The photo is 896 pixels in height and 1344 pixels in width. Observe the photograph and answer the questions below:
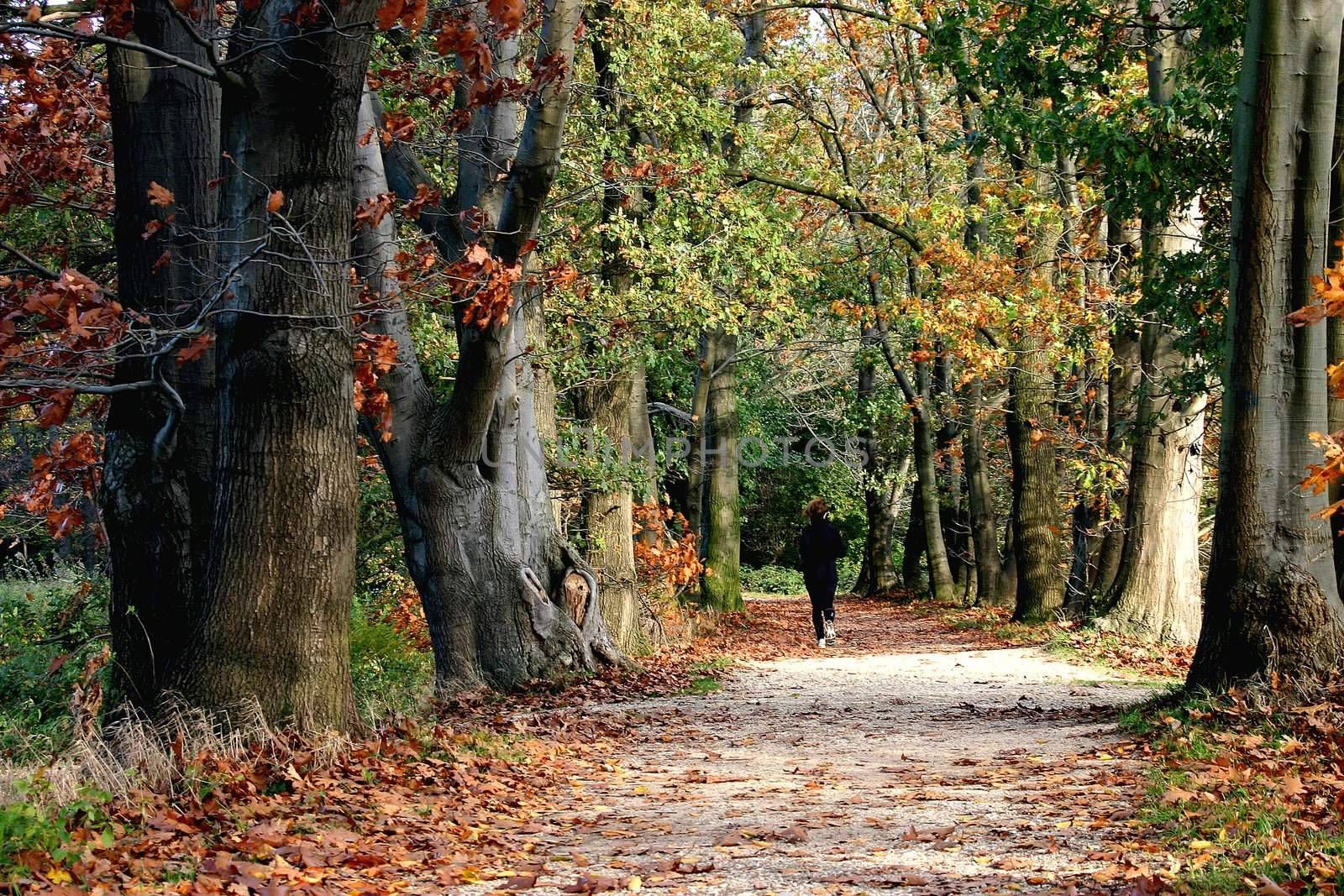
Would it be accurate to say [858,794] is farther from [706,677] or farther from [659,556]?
[659,556]

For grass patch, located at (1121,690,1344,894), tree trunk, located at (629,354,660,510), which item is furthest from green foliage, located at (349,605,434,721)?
grass patch, located at (1121,690,1344,894)

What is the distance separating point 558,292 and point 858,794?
9.65m

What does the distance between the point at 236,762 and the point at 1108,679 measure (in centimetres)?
1007

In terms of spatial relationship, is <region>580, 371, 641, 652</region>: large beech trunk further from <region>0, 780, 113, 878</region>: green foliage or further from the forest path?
<region>0, 780, 113, 878</region>: green foliage

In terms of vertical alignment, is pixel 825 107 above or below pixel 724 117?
above

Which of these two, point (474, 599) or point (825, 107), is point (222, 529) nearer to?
point (474, 599)

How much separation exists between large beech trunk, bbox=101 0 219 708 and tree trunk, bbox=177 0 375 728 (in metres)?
0.93

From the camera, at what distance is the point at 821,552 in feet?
65.1

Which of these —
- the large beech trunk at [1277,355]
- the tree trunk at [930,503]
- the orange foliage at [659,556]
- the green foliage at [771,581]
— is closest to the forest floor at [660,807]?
the large beech trunk at [1277,355]

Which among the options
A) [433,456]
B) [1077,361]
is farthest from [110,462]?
[1077,361]

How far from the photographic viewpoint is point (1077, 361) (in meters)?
18.7

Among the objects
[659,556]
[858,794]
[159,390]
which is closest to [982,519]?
[659,556]

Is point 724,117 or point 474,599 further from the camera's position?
point 724,117

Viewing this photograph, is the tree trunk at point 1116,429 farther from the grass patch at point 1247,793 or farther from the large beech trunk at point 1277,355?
the grass patch at point 1247,793
